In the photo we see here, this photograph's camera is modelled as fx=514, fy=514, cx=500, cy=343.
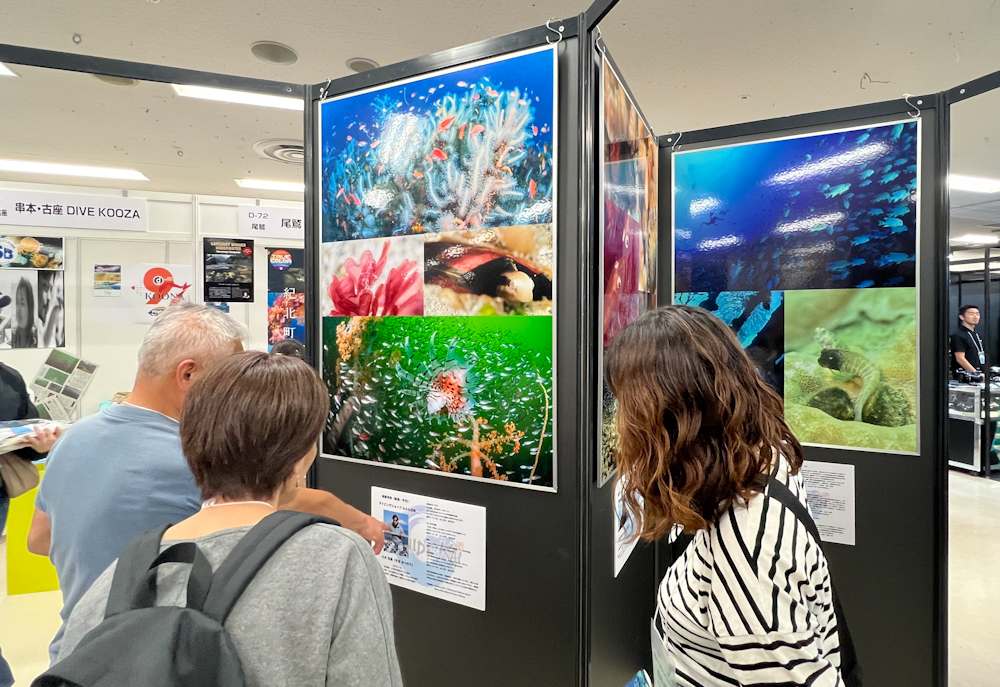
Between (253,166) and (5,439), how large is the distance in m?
4.17

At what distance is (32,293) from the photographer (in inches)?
201

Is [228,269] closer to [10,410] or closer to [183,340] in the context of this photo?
[10,410]

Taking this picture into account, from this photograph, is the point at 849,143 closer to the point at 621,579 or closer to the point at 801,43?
the point at 801,43

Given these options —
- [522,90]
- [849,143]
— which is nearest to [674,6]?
[849,143]

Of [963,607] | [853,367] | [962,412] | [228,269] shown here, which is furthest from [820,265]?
[228,269]

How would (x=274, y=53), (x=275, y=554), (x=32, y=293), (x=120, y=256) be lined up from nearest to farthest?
(x=275, y=554)
(x=274, y=53)
(x=32, y=293)
(x=120, y=256)

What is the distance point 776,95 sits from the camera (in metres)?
3.36

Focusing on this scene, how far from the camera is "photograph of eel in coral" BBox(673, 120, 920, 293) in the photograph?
77.0 inches

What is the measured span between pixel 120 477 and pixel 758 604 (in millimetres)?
1285

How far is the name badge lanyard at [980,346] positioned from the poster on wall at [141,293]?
6061 mm

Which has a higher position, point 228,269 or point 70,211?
point 70,211

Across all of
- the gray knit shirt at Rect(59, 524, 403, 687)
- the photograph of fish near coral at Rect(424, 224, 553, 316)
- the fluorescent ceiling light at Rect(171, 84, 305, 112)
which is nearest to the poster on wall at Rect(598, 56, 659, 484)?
the photograph of fish near coral at Rect(424, 224, 553, 316)

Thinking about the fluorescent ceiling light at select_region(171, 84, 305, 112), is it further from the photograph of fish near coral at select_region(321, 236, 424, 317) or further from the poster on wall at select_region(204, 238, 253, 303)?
→ the poster on wall at select_region(204, 238, 253, 303)

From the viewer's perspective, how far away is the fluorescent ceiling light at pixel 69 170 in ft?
15.8
